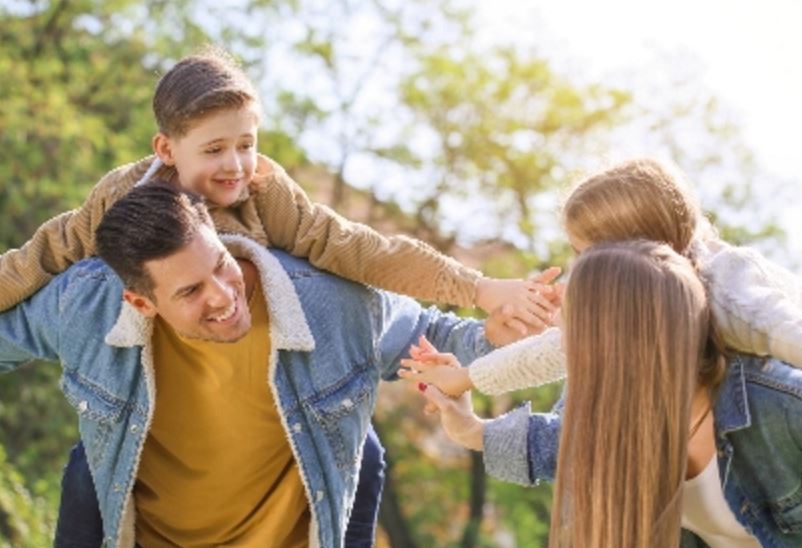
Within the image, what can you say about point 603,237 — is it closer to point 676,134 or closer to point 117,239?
point 117,239

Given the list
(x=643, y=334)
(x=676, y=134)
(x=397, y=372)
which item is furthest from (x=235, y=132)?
(x=676, y=134)

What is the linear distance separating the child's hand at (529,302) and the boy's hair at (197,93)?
754 millimetres

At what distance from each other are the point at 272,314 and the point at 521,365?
2.03 feet

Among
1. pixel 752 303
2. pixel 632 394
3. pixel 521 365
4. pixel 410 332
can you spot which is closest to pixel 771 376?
pixel 752 303

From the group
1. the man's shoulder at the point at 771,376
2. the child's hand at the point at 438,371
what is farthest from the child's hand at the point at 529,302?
the man's shoulder at the point at 771,376

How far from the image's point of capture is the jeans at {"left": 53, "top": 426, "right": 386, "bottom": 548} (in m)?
4.00

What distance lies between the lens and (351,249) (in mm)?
3854

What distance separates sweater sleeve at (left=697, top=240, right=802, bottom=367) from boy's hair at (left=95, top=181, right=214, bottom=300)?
1131mm

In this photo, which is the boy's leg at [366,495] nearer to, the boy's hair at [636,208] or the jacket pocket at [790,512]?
the boy's hair at [636,208]

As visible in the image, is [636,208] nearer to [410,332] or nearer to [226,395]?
[410,332]

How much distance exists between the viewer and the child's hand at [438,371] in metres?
3.64

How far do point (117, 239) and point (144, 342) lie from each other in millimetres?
283

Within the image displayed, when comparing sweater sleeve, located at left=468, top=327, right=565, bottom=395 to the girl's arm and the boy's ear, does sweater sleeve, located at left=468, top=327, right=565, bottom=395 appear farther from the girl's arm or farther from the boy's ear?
the boy's ear

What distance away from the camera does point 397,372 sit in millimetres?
4012
